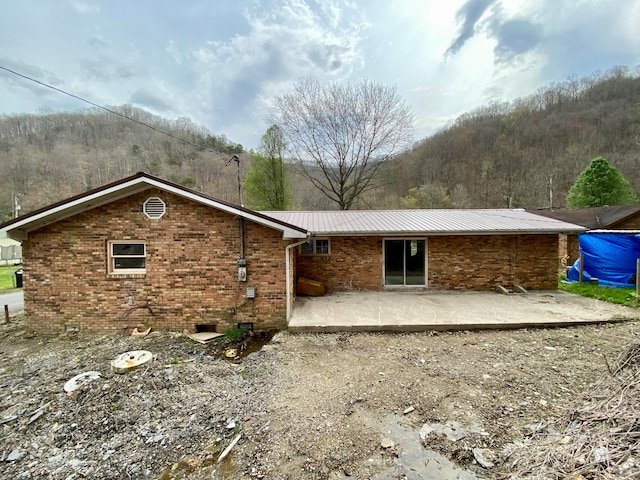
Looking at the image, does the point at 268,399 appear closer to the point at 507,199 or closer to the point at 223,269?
the point at 223,269

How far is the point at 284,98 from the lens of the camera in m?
21.8

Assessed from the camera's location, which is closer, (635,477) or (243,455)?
(635,477)

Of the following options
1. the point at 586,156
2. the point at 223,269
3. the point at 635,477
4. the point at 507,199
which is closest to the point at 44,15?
the point at 223,269

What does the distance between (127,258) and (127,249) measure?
0.21 metres

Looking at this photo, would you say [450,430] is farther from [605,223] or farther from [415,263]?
[605,223]

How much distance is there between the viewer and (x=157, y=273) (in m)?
6.35

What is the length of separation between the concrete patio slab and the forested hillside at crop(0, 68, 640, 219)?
24.6 m

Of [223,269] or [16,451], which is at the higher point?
[223,269]

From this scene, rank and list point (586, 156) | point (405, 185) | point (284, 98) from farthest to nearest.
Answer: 1. point (586, 156)
2. point (405, 185)
3. point (284, 98)

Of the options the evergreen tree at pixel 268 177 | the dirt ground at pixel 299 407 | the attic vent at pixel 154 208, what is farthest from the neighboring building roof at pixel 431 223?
the evergreen tree at pixel 268 177

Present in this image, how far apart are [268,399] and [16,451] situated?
9.11 feet

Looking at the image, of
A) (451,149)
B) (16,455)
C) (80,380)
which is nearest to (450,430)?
(16,455)

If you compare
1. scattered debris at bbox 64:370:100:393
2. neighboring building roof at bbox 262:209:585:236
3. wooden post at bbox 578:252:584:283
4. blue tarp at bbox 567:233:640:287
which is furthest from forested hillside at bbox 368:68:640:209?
scattered debris at bbox 64:370:100:393

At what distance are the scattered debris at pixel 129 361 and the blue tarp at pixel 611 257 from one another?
14.3m
